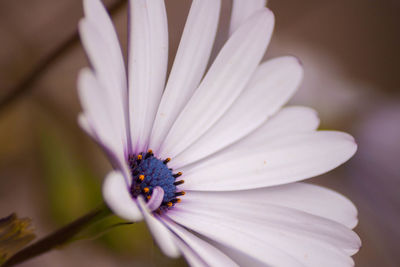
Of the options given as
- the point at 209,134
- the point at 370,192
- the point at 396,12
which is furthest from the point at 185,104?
the point at 396,12

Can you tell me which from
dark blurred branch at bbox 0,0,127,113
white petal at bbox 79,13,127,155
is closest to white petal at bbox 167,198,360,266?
white petal at bbox 79,13,127,155

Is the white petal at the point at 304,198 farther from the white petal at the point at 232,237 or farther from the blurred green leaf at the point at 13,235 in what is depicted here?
the blurred green leaf at the point at 13,235

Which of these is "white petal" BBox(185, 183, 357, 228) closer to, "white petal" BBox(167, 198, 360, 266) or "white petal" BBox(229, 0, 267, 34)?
"white petal" BBox(167, 198, 360, 266)

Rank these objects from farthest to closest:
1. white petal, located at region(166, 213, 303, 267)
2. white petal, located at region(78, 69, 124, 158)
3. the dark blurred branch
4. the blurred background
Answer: the blurred background, the dark blurred branch, white petal, located at region(166, 213, 303, 267), white petal, located at region(78, 69, 124, 158)

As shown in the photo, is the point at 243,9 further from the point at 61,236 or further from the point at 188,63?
the point at 61,236

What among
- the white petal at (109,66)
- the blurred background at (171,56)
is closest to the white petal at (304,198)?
the white petal at (109,66)
